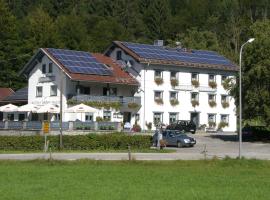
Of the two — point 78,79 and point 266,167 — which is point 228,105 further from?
point 266,167

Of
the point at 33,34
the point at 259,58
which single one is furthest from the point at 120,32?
the point at 259,58

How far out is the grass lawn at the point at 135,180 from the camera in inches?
711

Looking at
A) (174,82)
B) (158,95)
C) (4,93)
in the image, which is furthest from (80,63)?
(4,93)

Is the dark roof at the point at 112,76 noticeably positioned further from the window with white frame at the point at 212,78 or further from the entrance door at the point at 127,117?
the window with white frame at the point at 212,78

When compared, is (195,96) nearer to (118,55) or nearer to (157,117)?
(157,117)

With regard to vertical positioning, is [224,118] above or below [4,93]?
below

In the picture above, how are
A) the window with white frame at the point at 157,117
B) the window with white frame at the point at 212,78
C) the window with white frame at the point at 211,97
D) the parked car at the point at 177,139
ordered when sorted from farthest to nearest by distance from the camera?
the window with white frame at the point at 211,97 < the window with white frame at the point at 212,78 < the window with white frame at the point at 157,117 < the parked car at the point at 177,139

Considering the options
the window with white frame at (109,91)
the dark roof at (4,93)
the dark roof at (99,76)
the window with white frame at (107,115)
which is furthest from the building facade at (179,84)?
the dark roof at (4,93)

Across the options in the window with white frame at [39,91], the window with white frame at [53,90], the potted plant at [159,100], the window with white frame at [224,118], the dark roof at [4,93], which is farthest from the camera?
the dark roof at [4,93]

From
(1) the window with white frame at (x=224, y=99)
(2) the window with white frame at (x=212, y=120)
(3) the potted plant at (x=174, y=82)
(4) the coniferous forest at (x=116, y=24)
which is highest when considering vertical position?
(4) the coniferous forest at (x=116, y=24)

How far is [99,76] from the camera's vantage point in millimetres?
67312

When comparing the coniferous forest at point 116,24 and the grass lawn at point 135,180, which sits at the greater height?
the coniferous forest at point 116,24

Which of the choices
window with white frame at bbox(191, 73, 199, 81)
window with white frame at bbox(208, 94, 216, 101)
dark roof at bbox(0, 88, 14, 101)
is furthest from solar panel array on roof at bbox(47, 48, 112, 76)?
window with white frame at bbox(208, 94, 216, 101)

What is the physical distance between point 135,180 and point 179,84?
1995 inches
